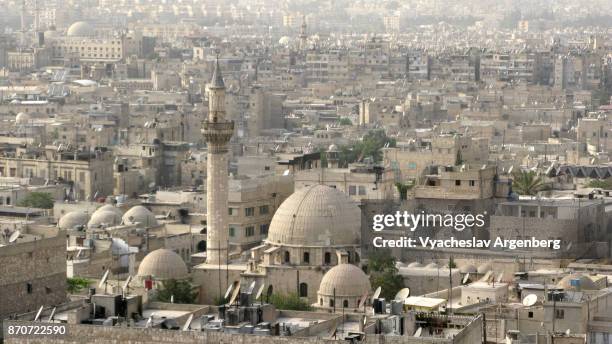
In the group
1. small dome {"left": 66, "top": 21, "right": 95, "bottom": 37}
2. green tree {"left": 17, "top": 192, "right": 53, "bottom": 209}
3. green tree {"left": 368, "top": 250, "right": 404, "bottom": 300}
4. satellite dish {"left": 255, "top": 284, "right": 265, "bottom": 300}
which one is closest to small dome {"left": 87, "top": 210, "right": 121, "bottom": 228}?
green tree {"left": 17, "top": 192, "right": 53, "bottom": 209}

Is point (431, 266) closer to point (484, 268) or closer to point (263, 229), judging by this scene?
point (484, 268)

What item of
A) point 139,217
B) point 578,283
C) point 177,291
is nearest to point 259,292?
point 177,291

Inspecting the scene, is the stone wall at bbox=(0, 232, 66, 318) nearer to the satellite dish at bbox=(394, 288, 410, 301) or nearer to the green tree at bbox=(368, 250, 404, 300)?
the satellite dish at bbox=(394, 288, 410, 301)

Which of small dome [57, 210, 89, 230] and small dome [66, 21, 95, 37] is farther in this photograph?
small dome [66, 21, 95, 37]

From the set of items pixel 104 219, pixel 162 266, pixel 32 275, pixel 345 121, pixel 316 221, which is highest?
pixel 345 121

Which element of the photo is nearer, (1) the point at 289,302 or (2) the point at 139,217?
(1) the point at 289,302

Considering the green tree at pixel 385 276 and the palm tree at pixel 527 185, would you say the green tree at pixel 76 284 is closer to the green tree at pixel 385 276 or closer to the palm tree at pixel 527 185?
the green tree at pixel 385 276
